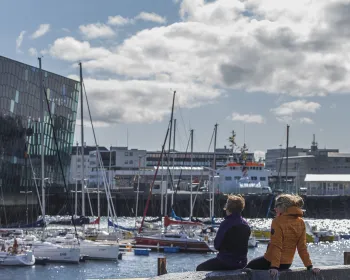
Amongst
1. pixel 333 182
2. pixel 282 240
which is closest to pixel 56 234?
pixel 282 240

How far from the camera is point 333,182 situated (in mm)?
144250

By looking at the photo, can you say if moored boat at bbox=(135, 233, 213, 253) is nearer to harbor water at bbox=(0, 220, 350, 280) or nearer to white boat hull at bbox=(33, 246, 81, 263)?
harbor water at bbox=(0, 220, 350, 280)

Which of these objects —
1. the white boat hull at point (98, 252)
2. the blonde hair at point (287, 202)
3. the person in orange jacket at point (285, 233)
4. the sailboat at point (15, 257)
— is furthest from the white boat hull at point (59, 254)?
the blonde hair at point (287, 202)

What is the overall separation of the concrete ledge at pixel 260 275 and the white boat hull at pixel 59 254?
129 ft

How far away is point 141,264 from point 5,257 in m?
8.85

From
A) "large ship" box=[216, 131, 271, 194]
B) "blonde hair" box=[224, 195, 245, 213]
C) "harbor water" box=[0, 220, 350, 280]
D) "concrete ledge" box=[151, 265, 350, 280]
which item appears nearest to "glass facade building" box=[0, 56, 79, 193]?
"harbor water" box=[0, 220, 350, 280]

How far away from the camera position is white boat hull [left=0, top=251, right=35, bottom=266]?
4556 centimetres

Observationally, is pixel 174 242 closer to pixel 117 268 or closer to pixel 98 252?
pixel 98 252

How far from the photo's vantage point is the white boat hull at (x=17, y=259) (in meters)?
45.6

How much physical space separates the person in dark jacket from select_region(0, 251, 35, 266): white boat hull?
37689 millimetres

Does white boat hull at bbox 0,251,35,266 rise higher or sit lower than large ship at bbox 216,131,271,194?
lower

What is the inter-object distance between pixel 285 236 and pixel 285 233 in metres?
0.05

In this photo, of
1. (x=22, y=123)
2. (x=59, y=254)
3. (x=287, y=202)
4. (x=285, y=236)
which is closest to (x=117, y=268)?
(x=59, y=254)

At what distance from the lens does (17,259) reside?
45875mm
